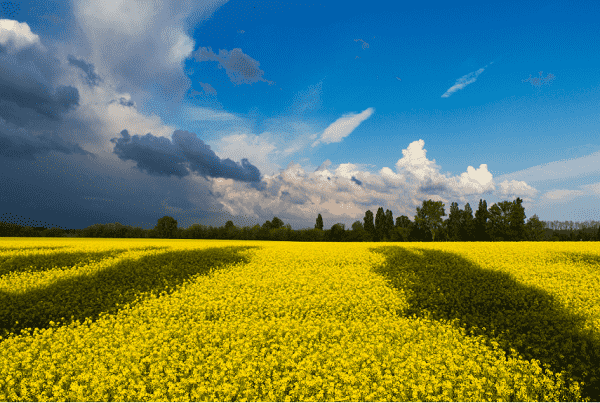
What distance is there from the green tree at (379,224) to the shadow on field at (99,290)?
81.6 m

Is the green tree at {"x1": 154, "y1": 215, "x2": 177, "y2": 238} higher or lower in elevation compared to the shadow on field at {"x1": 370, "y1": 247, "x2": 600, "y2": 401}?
higher

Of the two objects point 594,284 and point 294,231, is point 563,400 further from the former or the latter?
point 294,231

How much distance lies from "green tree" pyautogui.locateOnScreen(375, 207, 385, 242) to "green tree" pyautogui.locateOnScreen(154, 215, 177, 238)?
6518 centimetres

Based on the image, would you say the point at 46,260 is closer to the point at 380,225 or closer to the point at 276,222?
the point at 276,222

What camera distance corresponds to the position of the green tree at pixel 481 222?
309 ft

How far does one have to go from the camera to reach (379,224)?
107 m

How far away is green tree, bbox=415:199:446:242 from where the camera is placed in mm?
96562

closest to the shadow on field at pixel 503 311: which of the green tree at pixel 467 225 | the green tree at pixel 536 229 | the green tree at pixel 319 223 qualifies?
the green tree at pixel 319 223

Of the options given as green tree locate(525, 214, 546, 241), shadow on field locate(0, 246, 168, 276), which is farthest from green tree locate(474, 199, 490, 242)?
shadow on field locate(0, 246, 168, 276)

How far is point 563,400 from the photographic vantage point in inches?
412

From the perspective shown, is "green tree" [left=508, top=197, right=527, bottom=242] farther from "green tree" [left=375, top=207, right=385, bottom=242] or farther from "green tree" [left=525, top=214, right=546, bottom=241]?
"green tree" [left=375, top=207, right=385, bottom=242]

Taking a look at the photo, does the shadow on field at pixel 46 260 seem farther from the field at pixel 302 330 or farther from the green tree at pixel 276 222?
the green tree at pixel 276 222

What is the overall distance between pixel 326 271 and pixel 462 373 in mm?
13936

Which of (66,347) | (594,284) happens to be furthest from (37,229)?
(594,284)
